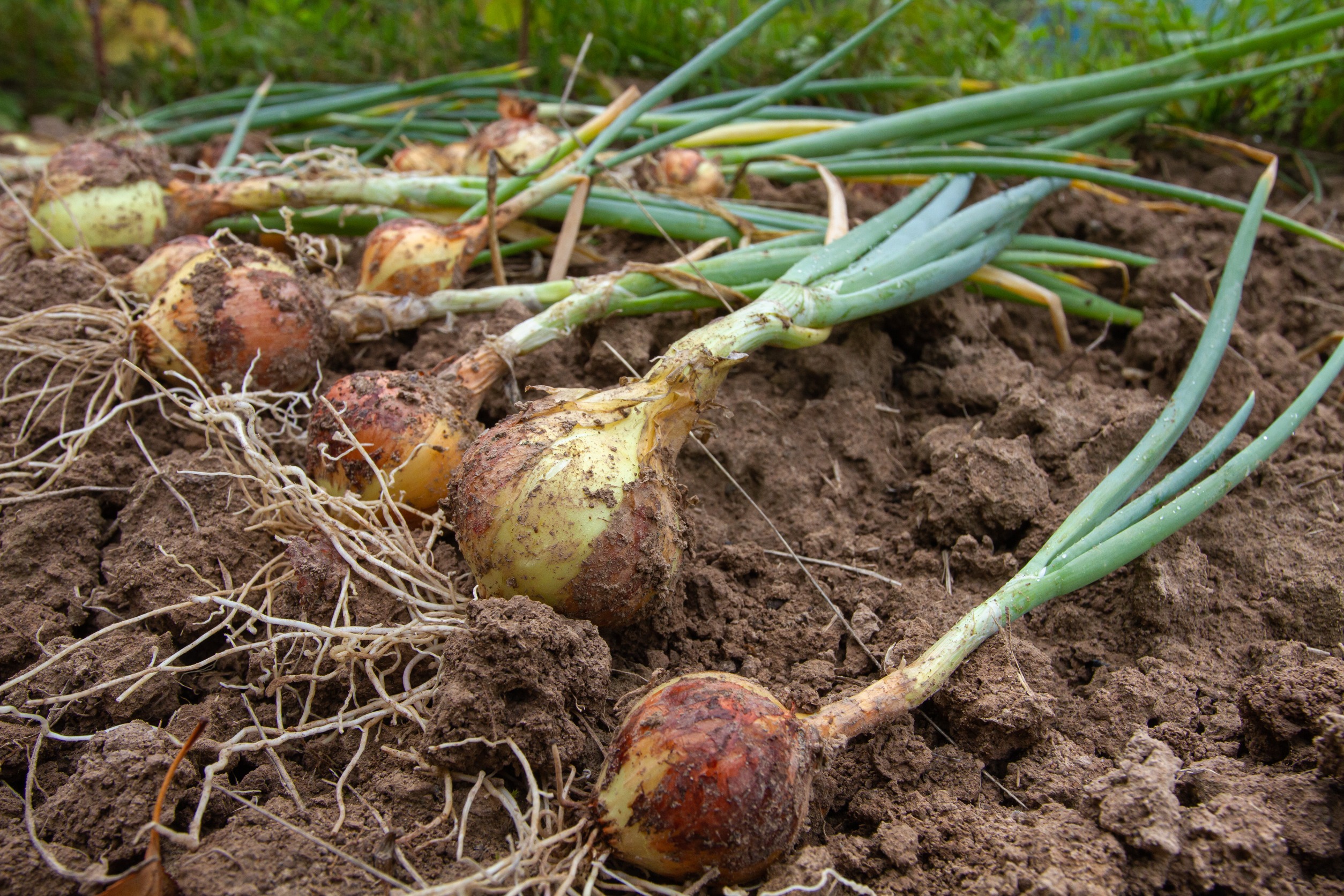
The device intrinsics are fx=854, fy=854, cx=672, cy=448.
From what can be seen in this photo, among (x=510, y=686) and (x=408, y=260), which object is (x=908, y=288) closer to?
(x=408, y=260)

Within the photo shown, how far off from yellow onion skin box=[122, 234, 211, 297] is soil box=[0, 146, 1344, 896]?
0.16 meters

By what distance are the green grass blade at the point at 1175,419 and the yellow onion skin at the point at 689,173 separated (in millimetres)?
1303

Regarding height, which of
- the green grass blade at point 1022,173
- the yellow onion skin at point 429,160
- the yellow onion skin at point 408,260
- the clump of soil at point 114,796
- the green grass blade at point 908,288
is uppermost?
the green grass blade at point 1022,173

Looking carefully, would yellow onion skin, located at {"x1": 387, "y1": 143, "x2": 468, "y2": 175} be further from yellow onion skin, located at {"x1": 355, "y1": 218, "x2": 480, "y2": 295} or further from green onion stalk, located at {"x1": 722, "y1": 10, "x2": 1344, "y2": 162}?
green onion stalk, located at {"x1": 722, "y1": 10, "x2": 1344, "y2": 162}

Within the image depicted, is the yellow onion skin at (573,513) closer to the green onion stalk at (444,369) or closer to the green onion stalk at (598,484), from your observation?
the green onion stalk at (598,484)

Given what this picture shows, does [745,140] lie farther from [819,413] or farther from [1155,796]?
[1155,796]

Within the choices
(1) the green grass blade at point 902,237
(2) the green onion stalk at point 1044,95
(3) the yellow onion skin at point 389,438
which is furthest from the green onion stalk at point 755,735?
(2) the green onion stalk at point 1044,95

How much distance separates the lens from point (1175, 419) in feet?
5.28

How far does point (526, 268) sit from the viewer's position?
2.28 meters

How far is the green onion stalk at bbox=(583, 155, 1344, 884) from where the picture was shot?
105cm

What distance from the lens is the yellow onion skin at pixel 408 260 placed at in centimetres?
192

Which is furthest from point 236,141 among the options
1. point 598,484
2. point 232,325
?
point 598,484

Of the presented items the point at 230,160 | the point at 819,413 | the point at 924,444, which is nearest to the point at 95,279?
the point at 230,160

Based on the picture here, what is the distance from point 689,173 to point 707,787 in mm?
1829
